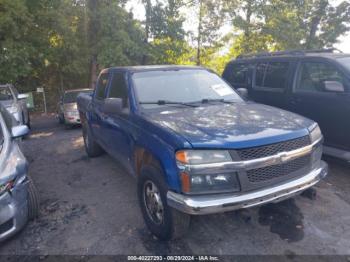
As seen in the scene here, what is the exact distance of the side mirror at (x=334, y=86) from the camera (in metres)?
4.51

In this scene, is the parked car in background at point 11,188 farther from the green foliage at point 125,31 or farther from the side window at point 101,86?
the green foliage at point 125,31

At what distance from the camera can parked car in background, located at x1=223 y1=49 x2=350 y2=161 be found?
4562 millimetres

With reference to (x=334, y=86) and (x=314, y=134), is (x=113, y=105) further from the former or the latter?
(x=334, y=86)

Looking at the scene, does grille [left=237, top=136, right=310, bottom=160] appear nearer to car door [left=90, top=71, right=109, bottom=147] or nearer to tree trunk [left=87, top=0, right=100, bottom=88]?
car door [left=90, top=71, right=109, bottom=147]

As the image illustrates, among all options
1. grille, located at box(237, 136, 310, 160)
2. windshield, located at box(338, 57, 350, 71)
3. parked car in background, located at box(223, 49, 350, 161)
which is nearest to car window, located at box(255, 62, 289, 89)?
parked car in background, located at box(223, 49, 350, 161)

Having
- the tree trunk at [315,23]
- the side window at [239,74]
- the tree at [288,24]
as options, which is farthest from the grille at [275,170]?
the tree trunk at [315,23]

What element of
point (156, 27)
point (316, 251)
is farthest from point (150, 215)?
point (156, 27)

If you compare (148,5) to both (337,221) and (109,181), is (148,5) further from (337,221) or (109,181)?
(337,221)

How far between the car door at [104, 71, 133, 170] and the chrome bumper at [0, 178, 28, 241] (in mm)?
1293

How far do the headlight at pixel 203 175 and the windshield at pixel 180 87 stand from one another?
4.10 ft

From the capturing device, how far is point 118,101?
3629mm

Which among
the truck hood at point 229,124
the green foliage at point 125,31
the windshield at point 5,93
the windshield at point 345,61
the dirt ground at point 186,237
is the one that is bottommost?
the dirt ground at point 186,237

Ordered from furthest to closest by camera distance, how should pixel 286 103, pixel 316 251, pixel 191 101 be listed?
pixel 286 103
pixel 191 101
pixel 316 251

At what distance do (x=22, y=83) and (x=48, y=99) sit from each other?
174 centimetres
